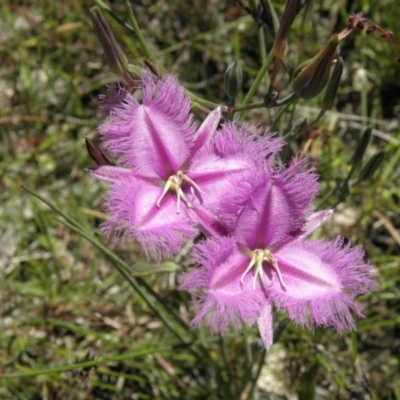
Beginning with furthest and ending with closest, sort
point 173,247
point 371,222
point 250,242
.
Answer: point 371,222, point 250,242, point 173,247

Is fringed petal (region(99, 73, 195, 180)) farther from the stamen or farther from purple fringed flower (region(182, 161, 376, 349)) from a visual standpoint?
purple fringed flower (region(182, 161, 376, 349))

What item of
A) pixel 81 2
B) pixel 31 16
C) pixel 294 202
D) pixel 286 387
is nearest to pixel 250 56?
pixel 81 2

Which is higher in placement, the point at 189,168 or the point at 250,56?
the point at 189,168

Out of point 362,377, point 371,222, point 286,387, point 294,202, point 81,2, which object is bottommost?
point 286,387

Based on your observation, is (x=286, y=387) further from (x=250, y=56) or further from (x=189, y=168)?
(x=250, y=56)

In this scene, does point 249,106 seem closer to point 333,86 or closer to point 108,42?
point 333,86

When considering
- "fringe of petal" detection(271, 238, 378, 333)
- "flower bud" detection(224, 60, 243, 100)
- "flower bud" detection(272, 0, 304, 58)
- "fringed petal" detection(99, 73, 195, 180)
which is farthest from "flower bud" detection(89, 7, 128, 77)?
"fringe of petal" detection(271, 238, 378, 333)
